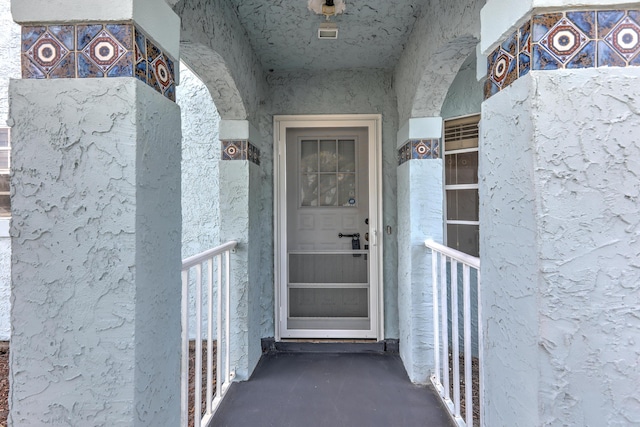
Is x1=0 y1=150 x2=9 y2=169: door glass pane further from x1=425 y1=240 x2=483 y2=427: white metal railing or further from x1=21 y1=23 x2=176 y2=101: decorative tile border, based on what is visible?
x1=425 y1=240 x2=483 y2=427: white metal railing

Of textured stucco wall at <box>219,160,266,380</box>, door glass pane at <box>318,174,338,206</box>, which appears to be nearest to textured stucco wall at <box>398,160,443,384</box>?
door glass pane at <box>318,174,338,206</box>

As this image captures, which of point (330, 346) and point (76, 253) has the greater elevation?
point (76, 253)

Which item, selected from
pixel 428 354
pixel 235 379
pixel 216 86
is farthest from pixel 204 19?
pixel 428 354

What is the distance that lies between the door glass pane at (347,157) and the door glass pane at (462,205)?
41.0 inches

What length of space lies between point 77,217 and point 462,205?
3.17m

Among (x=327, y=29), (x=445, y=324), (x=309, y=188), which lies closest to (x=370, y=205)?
(x=309, y=188)

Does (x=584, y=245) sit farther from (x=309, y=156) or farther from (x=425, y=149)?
(x=309, y=156)

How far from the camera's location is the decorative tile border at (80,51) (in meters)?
0.99

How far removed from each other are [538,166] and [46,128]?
1359mm

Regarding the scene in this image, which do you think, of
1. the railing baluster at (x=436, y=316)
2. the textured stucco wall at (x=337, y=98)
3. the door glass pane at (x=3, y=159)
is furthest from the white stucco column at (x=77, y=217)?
the door glass pane at (x=3, y=159)

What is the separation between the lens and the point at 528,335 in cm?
92

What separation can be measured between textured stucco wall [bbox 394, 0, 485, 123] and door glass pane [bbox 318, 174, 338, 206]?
2.85ft

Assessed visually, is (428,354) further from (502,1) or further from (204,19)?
(204,19)

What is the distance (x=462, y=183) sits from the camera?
11.0ft
